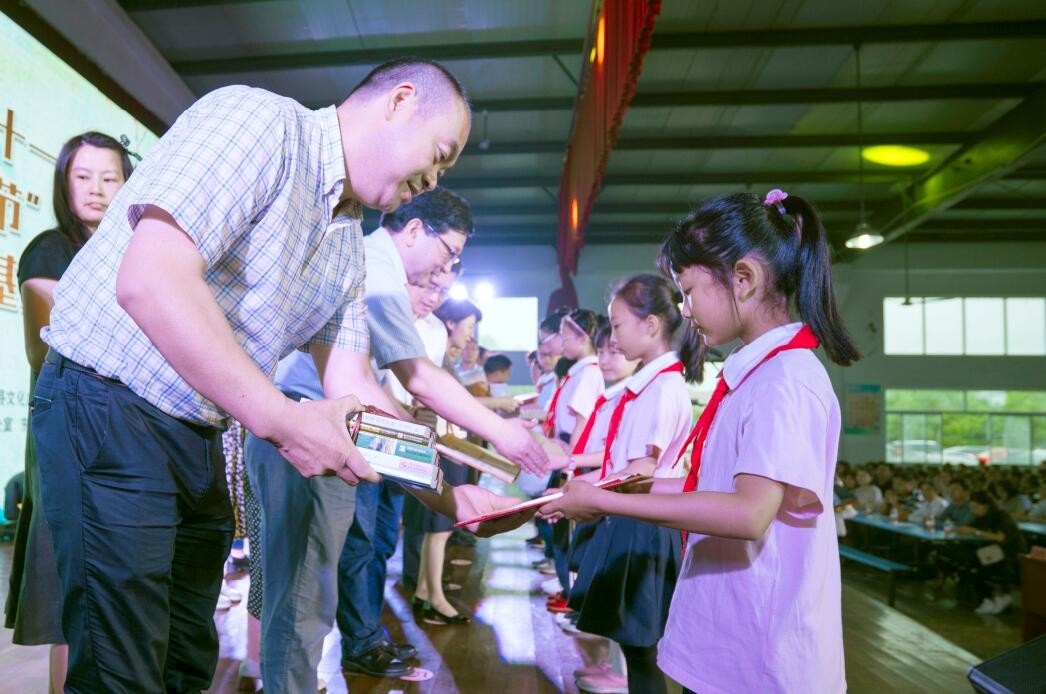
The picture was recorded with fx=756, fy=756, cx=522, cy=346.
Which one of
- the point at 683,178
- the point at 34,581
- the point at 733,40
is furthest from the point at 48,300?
the point at 683,178

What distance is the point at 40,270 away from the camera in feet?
5.44

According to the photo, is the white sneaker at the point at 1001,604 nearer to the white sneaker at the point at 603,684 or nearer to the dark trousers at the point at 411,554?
the dark trousers at the point at 411,554

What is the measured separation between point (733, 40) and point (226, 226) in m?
6.74

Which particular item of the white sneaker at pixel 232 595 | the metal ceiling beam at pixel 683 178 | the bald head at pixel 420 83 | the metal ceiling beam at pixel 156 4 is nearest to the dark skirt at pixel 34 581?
the bald head at pixel 420 83

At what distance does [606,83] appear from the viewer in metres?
4.21

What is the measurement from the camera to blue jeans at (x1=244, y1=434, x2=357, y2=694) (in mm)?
1676

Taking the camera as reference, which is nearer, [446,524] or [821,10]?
[446,524]

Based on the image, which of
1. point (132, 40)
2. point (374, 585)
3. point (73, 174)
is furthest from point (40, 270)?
point (132, 40)

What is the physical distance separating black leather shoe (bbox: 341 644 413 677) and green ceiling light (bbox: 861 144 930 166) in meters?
9.37

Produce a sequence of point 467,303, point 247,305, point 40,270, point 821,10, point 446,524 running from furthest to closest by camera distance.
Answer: point 821,10 → point 467,303 → point 446,524 → point 40,270 → point 247,305

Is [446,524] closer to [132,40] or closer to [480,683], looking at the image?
[480,683]

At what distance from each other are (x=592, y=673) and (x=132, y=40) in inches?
223

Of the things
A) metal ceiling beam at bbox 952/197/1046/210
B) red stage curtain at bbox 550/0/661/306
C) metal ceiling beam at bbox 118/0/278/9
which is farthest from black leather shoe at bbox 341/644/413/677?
metal ceiling beam at bbox 952/197/1046/210

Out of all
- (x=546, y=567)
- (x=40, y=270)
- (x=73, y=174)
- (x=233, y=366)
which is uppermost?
(x=73, y=174)
